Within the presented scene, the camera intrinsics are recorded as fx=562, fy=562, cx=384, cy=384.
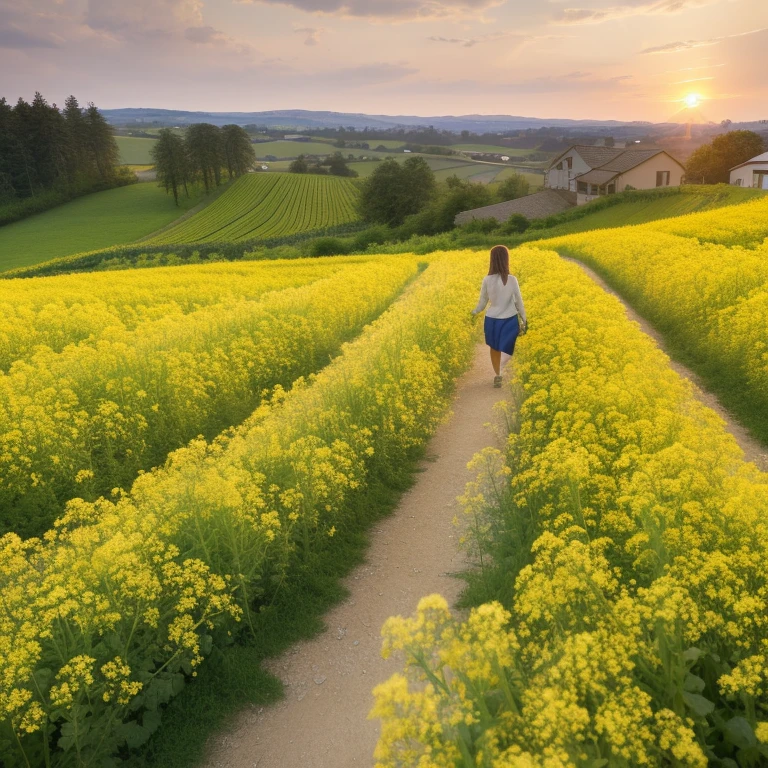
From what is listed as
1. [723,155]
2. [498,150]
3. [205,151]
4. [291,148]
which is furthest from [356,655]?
[498,150]

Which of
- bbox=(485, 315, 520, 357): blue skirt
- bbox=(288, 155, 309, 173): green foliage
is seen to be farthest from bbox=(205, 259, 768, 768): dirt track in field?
bbox=(288, 155, 309, 173): green foliage

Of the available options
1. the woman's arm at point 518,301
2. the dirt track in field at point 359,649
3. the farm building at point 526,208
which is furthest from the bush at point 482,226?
the dirt track in field at point 359,649

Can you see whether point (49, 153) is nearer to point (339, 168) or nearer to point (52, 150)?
point (52, 150)

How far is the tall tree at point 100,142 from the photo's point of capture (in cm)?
8969

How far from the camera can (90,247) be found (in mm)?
65312

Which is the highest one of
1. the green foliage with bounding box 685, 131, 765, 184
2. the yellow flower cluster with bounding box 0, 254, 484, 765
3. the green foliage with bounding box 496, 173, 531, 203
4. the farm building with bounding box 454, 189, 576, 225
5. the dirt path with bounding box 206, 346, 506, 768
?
the green foliage with bounding box 685, 131, 765, 184

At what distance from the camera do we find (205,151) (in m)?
88.2

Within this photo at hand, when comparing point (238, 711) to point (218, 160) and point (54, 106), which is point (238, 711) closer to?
point (218, 160)

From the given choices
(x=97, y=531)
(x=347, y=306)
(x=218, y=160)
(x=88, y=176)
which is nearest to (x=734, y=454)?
(x=97, y=531)

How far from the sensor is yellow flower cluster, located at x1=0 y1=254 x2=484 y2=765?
3879mm

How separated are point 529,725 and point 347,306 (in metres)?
13.8

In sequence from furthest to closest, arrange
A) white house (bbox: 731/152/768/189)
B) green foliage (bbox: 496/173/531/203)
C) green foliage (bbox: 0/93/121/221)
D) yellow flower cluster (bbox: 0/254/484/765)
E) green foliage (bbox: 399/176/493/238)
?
green foliage (bbox: 496/173/531/203), green foliage (bbox: 0/93/121/221), green foliage (bbox: 399/176/493/238), white house (bbox: 731/152/768/189), yellow flower cluster (bbox: 0/254/484/765)

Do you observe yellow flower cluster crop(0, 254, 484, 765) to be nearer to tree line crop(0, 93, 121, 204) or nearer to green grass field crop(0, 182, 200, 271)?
green grass field crop(0, 182, 200, 271)

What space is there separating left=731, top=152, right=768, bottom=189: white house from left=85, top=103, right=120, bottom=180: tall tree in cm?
8988
